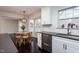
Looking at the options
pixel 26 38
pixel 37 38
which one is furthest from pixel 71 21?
pixel 26 38

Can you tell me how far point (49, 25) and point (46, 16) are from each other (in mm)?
164

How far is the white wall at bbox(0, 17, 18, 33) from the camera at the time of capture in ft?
5.83

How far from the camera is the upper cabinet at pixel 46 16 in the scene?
5.98 feet

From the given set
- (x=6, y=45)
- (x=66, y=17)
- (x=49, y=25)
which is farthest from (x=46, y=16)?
(x=6, y=45)

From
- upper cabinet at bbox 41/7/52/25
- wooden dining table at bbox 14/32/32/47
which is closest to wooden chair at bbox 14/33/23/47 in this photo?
wooden dining table at bbox 14/32/32/47

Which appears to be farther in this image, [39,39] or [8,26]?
[39,39]

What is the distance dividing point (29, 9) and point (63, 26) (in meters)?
0.66

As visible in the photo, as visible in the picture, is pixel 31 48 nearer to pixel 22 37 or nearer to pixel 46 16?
pixel 22 37

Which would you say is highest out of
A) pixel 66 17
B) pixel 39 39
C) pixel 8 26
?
pixel 66 17

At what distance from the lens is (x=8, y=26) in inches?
71.3

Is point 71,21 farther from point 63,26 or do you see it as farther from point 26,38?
point 26,38

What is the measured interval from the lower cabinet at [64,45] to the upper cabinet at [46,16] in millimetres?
317
